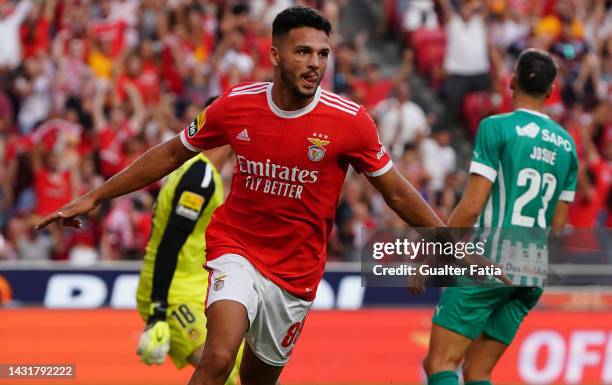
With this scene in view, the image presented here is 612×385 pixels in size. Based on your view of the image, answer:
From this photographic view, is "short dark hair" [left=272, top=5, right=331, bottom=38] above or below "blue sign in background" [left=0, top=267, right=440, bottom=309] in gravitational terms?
above

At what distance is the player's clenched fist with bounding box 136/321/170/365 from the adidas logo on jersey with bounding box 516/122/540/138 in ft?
9.04

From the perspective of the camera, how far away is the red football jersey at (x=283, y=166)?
7.40 m

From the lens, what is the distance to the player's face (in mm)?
7281

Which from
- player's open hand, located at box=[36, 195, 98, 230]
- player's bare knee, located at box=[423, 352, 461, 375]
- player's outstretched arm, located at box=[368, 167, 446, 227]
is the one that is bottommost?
player's bare knee, located at box=[423, 352, 461, 375]

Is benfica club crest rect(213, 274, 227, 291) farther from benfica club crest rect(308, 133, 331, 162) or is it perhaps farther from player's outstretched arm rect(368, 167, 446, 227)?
player's outstretched arm rect(368, 167, 446, 227)

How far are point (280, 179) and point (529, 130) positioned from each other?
6.31 feet

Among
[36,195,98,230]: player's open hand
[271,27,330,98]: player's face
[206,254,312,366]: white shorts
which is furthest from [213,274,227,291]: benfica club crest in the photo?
[271,27,330,98]: player's face

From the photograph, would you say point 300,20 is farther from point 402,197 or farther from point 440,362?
point 440,362

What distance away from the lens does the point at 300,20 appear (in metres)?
7.35

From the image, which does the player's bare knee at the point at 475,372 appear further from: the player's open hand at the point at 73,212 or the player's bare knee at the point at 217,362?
the player's open hand at the point at 73,212

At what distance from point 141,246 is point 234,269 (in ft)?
28.7

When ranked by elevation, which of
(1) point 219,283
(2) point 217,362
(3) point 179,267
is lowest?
(3) point 179,267

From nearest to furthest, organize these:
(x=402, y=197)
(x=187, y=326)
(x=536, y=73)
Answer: (x=402, y=197) → (x=536, y=73) → (x=187, y=326)

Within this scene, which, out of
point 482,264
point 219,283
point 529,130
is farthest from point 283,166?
point 529,130
